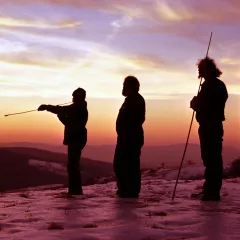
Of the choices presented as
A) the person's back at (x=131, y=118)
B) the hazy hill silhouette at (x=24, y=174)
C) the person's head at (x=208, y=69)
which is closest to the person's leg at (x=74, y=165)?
the person's back at (x=131, y=118)

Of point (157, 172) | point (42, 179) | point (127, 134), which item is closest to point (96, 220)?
point (127, 134)

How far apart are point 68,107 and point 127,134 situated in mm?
1728

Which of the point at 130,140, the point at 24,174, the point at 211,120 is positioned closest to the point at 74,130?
the point at 130,140

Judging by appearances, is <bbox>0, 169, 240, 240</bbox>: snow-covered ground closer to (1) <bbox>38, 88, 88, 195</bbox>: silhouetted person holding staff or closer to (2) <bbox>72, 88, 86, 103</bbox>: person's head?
(1) <bbox>38, 88, 88, 195</bbox>: silhouetted person holding staff

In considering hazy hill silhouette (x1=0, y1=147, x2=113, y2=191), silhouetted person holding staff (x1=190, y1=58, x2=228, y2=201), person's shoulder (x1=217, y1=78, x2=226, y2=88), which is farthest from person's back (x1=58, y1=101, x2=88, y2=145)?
hazy hill silhouette (x1=0, y1=147, x2=113, y2=191)

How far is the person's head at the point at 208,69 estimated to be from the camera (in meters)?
9.24

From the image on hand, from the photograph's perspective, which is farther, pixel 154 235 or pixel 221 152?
pixel 221 152

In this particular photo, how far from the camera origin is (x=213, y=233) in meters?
5.91

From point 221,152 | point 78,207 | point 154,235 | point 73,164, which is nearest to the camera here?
point 154,235

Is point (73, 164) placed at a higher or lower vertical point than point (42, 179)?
higher

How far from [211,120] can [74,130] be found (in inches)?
133

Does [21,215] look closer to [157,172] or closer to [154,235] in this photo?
[154,235]

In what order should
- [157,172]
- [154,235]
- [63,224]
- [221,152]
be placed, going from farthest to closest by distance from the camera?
[157,172] → [221,152] → [63,224] → [154,235]

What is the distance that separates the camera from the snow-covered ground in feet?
19.3
